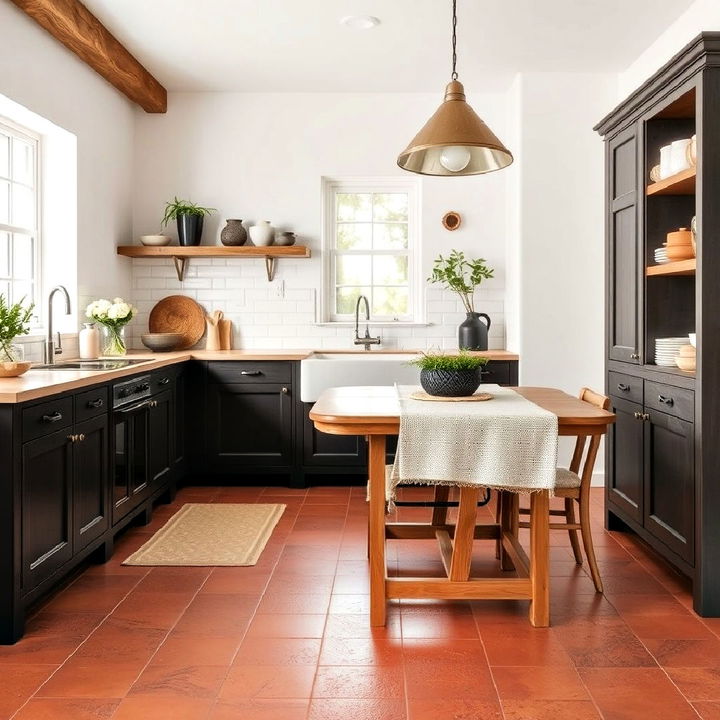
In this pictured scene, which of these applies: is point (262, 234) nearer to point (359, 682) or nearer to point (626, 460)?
point (626, 460)

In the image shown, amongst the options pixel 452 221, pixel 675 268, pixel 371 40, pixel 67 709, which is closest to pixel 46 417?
pixel 67 709

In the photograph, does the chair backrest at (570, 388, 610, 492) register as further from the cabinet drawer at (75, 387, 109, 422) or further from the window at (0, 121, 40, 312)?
the window at (0, 121, 40, 312)

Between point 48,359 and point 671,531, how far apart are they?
3427 mm

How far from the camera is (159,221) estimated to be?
6.43 metres

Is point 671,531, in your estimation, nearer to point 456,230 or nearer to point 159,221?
point 456,230

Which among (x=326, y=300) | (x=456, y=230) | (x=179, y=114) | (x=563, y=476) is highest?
(x=179, y=114)

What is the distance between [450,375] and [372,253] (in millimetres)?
3302

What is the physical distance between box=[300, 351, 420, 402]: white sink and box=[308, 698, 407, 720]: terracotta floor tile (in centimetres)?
321

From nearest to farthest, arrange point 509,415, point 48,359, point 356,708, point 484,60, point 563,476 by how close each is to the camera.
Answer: point 356,708, point 509,415, point 563,476, point 48,359, point 484,60

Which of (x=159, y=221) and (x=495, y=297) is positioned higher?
Result: (x=159, y=221)

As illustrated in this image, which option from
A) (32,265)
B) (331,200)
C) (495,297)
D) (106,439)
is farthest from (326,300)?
(106,439)

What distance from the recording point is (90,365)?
4.66 m

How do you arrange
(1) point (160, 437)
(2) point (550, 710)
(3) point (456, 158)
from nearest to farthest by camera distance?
1. (2) point (550, 710)
2. (3) point (456, 158)
3. (1) point (160, 437)

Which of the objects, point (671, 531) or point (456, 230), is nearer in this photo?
point (671, 531)
